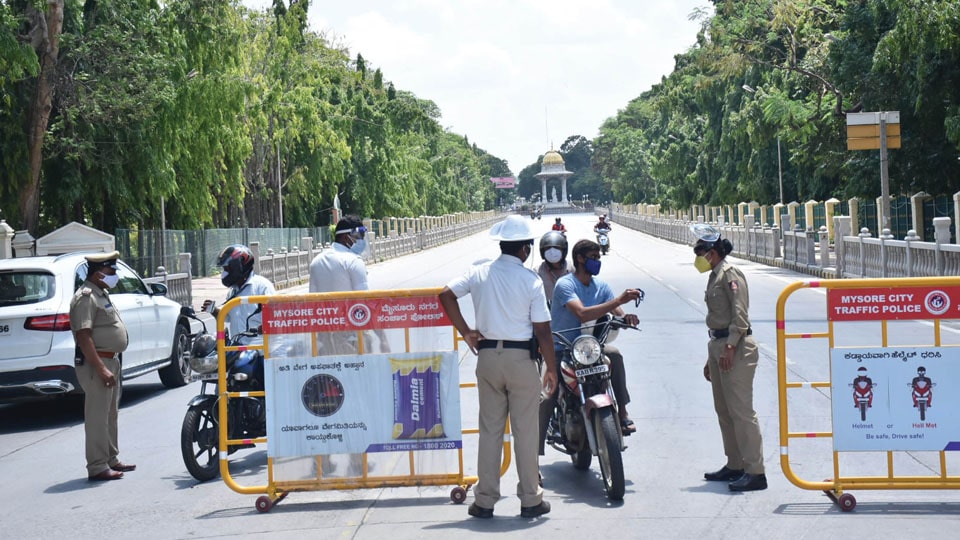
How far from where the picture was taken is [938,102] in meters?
27.9

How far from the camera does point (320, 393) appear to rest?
7.34 meters

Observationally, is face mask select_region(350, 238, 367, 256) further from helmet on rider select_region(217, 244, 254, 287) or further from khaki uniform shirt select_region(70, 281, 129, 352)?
khaki uniform shirt select_region(70, 281, 129, 352)

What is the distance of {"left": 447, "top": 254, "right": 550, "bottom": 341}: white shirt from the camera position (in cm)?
671

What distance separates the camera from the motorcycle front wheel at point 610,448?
7.00 m

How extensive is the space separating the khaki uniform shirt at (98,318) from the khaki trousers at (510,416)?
3.23 meters

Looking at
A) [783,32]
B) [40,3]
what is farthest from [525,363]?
[783,32]

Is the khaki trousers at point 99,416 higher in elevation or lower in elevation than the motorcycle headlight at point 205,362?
lower

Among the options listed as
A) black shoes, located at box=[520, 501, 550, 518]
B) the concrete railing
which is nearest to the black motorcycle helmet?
black shoes, located at box=[520, 501, 550, 518]

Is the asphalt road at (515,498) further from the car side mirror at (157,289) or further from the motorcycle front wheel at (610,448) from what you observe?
the car side mirror at (157,289)

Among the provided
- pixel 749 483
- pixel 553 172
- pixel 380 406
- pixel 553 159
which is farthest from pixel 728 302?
pixel 553 159

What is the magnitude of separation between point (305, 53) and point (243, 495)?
47878 mm

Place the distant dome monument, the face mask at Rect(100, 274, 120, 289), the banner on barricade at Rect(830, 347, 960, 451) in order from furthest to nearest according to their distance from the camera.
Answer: the distant dome monument < the face mask at Rect(100, 274, 120, 289) < the banner on barricade at Rect(830, 347, 960, 451)

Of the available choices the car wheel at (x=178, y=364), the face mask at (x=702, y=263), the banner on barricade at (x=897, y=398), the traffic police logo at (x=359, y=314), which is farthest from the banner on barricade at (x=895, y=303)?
the car wheel at (x=178, y=364)

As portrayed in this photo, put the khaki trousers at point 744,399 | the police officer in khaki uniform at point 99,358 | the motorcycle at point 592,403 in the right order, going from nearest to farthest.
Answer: the motorcycle at point 592,403 < the khaki trousers at point 744,399 < the police officer in khaki uniform at point 99,358
